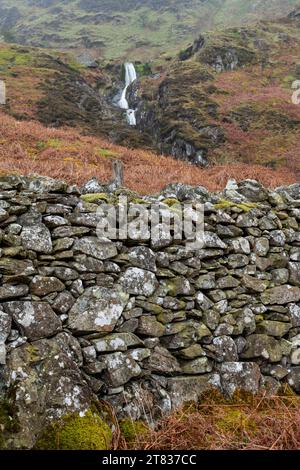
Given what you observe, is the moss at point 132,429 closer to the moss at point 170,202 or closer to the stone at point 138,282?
the stone at point 138,282

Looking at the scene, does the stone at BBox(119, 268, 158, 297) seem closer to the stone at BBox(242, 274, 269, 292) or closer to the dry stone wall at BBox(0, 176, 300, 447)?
the dry stone wall at BBox(0, 176, 300, 447)

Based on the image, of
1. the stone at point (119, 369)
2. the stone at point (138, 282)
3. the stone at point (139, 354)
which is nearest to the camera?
the stone at point (119, 369)

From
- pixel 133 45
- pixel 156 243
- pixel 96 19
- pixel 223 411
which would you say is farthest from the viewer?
pixel 96 19

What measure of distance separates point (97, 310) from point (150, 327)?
717 mm

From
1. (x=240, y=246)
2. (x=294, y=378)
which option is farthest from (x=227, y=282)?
(x=294, y=378)

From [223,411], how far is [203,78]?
33196 millimetres

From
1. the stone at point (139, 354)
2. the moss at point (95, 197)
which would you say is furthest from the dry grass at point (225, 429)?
the moss at point (95, 197)

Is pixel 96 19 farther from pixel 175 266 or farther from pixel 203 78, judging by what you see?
pixel 175 266

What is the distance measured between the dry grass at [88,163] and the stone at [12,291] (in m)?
6.18

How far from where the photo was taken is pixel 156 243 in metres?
5.48

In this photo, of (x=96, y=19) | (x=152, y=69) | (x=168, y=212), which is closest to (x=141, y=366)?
(x=168, y=212)

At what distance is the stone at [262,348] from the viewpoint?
222 inches

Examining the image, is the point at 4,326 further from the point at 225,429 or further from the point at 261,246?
the point at 261,246
